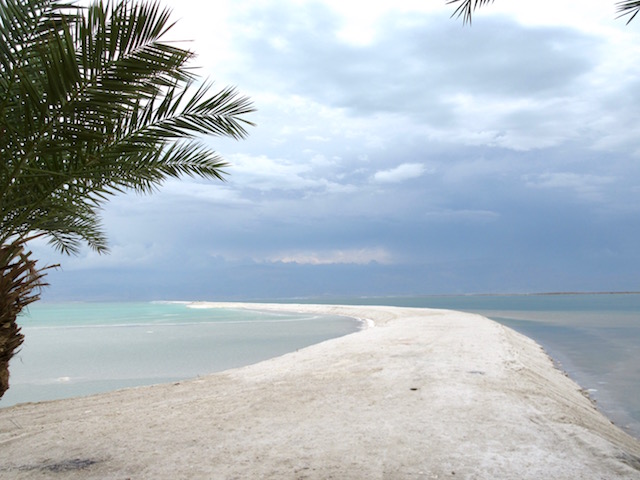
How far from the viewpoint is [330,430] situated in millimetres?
6512

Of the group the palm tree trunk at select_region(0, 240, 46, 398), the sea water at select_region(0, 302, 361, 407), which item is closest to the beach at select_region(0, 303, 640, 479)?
the palm tree trunk at select_region(0, 240, 46, 398)

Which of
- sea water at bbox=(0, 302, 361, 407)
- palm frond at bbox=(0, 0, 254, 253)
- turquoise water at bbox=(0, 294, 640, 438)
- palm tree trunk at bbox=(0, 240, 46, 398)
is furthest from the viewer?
sea water at bbox=(0, 302, 361, 407)

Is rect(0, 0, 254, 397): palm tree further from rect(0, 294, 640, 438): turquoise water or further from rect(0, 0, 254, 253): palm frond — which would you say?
rect(0, 294, 640, 438): turquoise water

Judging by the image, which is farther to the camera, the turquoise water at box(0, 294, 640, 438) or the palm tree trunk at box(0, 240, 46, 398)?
the turquoise water at box(0, 294, 640, 438)

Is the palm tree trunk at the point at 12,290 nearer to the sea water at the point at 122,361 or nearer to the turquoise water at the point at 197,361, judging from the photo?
the sea water at the point at 122,361

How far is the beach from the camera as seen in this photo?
5.20 meters

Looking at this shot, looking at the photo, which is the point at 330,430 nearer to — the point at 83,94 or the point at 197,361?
the point at 83,94

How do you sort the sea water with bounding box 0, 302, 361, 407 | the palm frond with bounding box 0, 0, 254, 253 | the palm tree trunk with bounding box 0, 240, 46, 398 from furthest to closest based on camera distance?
the sea water with bounding box 0, 302, 361, 407, the palm tree trunk with bounding box 0, 240, 46, 398, the palm frond with bounding box 0, 0, 254, 253

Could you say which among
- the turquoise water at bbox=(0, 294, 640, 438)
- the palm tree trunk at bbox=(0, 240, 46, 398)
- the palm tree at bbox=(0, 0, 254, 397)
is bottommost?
the turquoise water at bbox=(0, 294, 640, 438)

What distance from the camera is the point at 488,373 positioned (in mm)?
10312

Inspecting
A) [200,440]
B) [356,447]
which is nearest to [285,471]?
[356,447]

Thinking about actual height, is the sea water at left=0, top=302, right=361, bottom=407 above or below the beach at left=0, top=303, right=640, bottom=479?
below

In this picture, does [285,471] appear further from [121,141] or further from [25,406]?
[25,406]

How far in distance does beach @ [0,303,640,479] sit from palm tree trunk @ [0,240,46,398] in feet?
4.04
